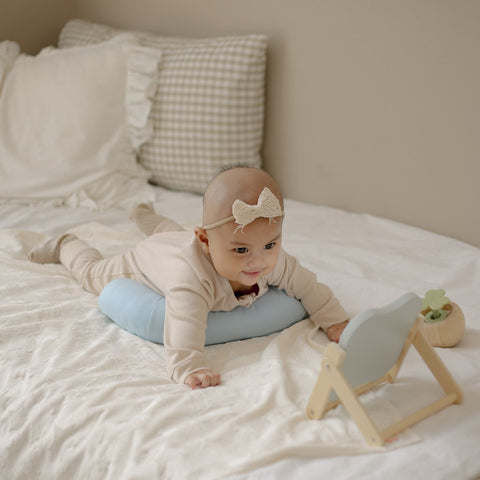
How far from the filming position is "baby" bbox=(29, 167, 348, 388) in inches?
43.2

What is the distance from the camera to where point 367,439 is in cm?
92

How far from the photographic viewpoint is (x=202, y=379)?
106 cm

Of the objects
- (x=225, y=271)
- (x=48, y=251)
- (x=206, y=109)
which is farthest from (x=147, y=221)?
(x=225, y=271)

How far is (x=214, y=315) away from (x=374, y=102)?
0.92 m

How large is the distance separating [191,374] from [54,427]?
229mm

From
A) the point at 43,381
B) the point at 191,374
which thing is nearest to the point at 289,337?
the point at 191,374

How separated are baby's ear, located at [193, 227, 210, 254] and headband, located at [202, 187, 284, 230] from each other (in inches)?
3.1

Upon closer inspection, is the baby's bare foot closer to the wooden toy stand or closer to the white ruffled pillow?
the white ruffled pillow

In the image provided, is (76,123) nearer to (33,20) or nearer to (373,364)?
(33,20)

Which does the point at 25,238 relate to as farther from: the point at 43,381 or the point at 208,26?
the point at 208,26

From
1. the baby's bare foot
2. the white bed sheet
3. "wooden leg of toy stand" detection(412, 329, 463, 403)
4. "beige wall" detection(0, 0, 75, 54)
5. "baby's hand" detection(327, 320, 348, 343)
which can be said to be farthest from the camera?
"beige wall" detection(0, 0, 75, 54)

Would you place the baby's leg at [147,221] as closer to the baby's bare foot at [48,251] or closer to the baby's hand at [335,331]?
the baby's bare foot at [48,251]

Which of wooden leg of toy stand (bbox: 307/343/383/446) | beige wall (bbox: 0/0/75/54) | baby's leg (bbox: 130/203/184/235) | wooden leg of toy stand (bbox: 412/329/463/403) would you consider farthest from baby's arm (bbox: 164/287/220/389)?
beige wall (bbox: 0/0/75/54)

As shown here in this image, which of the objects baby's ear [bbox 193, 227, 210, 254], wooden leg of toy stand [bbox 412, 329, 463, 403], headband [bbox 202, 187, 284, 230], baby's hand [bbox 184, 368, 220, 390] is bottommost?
baby's hand [bbox 184, 368, 220, 390]
